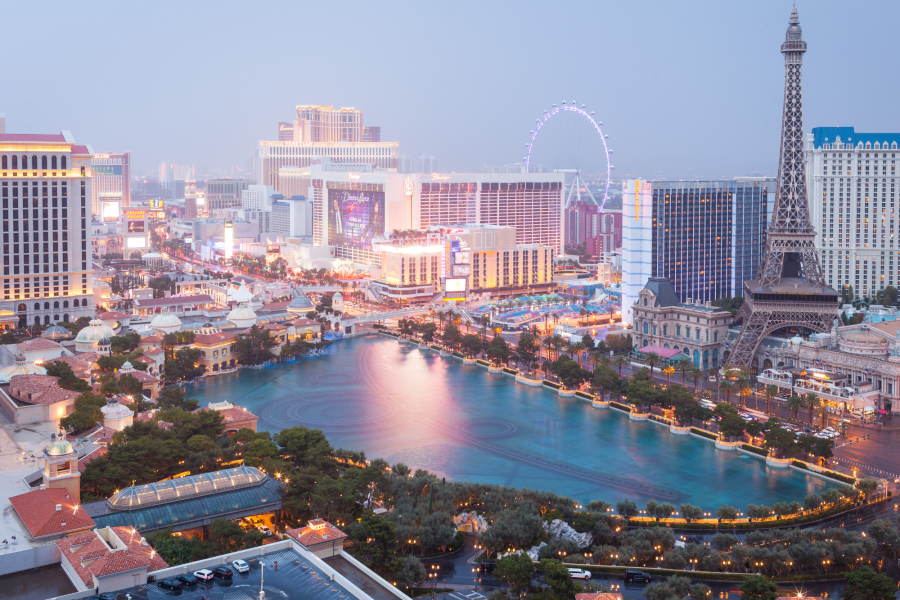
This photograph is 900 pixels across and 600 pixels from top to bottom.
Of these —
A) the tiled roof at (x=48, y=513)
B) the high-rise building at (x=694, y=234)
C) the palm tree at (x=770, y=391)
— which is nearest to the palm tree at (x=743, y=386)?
the palm tree at (x=770, y=391)

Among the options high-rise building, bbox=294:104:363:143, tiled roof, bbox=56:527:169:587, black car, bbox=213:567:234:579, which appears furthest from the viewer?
high-rise building, bbox=294:104:363:143

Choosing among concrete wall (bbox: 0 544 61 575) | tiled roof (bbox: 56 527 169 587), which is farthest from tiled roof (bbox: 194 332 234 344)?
concrete wall (bbox: 0 544 61 575)

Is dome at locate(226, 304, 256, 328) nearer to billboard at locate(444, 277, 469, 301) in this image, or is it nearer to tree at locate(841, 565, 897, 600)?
billboard at locate(444, 277, 469, 301)

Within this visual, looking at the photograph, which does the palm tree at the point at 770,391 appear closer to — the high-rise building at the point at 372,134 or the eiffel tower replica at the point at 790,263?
the eiffel tower replica at the point at 790,263

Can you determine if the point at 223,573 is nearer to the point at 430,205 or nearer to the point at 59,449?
the point at 59,449

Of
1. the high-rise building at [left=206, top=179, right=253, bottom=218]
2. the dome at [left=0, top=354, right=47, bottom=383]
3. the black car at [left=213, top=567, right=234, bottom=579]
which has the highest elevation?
the high-rise building at [left=206, top=179, right=253, bottom=218]

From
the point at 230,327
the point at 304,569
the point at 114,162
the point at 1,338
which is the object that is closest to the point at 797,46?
the point at 230,327
